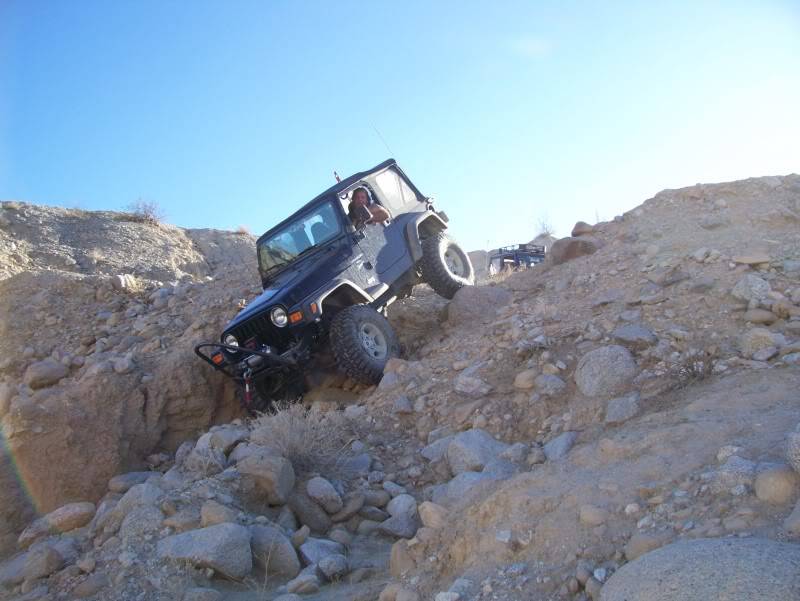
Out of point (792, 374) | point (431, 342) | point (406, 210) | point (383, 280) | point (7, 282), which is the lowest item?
point (792, 374)

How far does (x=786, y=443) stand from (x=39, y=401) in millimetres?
5479

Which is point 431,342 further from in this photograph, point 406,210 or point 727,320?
point 727,320

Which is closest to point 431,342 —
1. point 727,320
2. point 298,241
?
point 298,241

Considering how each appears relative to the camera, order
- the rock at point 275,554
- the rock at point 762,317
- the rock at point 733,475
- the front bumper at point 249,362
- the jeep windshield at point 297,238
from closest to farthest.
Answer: the rock at point 733,475, the rock at point 275,554, the rock at point 762,317, the front bumper at point 249,362, the jeep windshield at point 297,238

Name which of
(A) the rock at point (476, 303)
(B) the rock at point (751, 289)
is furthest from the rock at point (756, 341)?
(A) the rock at point (476, 303)

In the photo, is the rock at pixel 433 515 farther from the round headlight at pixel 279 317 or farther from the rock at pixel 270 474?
the round headlight at pixel 279 317

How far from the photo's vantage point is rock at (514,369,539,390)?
5.01m

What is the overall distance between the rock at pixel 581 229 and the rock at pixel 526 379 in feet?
12.1

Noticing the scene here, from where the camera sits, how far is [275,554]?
11.8ft

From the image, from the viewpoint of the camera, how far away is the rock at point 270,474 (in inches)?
164

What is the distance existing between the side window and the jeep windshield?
94cm

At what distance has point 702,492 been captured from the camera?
252 cm

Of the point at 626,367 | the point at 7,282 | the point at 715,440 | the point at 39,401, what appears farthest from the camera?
the point at 7,282

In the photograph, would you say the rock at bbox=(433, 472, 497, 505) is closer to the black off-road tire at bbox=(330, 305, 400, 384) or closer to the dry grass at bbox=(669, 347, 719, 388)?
the dry grass at bbox=(669, 347, 719, 388)
